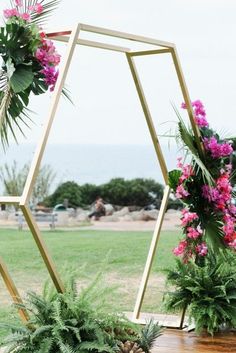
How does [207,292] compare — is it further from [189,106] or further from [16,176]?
[16,176]

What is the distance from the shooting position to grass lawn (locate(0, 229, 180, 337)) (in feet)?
36.1

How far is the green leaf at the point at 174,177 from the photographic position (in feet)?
20.6

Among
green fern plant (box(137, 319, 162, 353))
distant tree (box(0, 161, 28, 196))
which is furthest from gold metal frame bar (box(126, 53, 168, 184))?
distant tree (box(0, 161, 28, 196))

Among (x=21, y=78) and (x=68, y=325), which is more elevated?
(x=21, y=78)

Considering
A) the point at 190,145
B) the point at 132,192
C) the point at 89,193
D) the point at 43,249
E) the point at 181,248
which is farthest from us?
the point at 89,193

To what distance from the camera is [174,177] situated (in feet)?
20.6

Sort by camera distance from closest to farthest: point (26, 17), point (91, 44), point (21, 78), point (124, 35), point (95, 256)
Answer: point (21, 78)
point (26, 17)
point (124, 35)
point (91, 44)
point (95, 256)

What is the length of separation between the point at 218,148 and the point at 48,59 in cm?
168

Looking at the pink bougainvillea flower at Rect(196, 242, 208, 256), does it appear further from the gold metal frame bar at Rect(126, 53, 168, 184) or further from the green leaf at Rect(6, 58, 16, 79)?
the green leaf at Rect(6, 58, 16, 79)

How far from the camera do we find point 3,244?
1390 centimetres

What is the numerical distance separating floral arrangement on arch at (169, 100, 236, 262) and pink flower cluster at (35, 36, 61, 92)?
50.1 inches

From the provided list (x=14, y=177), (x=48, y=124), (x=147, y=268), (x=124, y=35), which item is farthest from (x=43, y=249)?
(x=14, y=177)

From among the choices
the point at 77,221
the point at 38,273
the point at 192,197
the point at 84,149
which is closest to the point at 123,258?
the point at 38,273

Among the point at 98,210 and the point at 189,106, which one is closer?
the point at 189,106
